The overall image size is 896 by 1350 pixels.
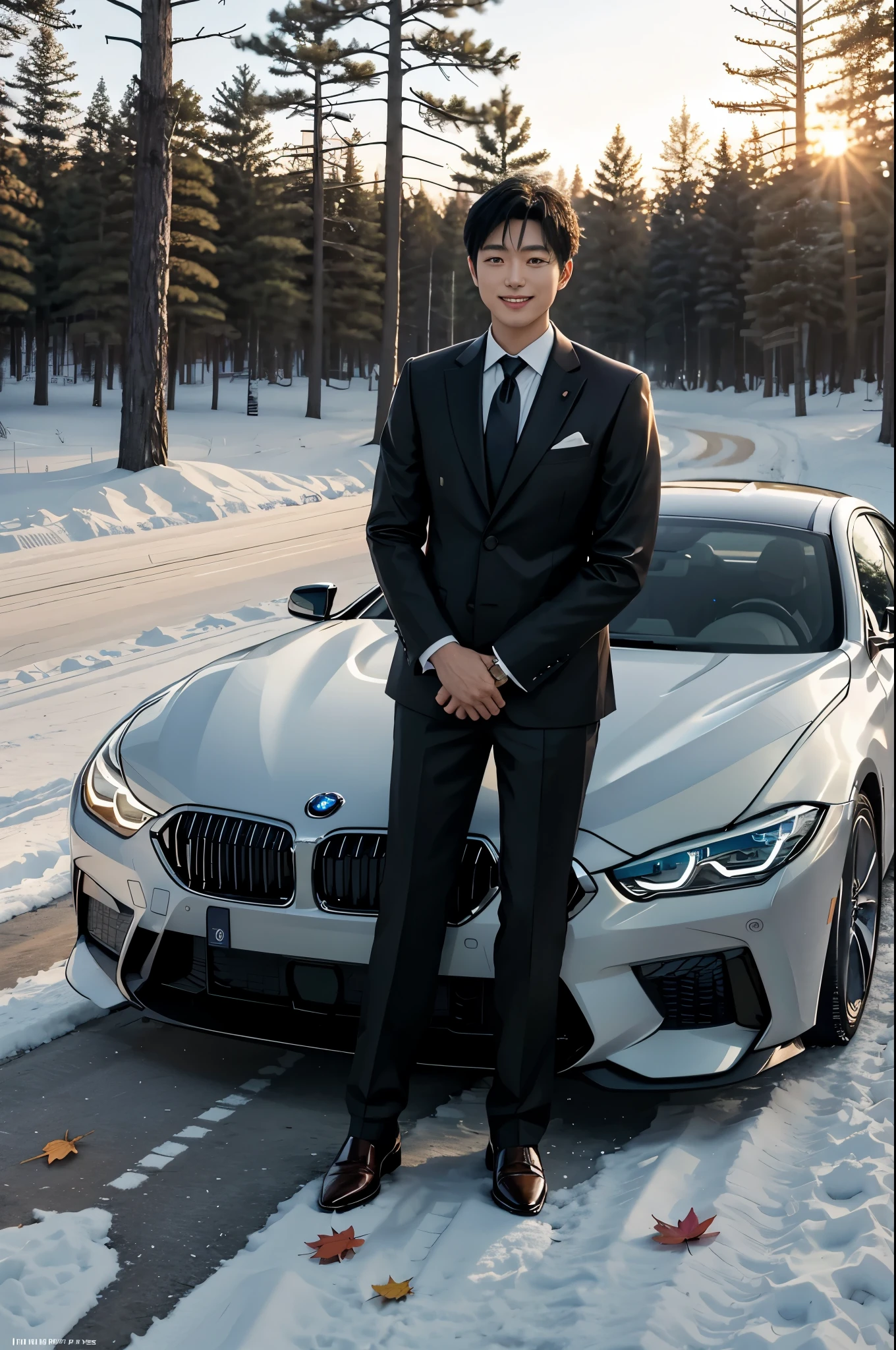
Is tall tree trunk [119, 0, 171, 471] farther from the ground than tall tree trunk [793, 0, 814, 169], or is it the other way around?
tall tree trunk [793, 0, 814, 169]

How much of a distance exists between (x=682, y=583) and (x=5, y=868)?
106 inches

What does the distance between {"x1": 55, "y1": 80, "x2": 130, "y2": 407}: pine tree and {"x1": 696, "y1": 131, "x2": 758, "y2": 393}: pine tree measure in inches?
1389

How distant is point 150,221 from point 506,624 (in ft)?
59.2

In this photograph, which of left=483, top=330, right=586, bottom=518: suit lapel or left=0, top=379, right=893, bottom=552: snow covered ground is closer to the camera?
left=483, top=330, right=586, bottom=518: suit lapel

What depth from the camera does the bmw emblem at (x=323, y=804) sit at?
3133mm

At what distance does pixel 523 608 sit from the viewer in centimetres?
283

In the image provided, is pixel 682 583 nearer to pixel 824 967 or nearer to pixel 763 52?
pixel 824 967

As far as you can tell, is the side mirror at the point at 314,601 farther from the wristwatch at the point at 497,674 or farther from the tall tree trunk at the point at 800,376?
the tall tree trunk at the point at 800,376

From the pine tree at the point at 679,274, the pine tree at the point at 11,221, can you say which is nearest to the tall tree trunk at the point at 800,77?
the pine tree at the point at 11,221

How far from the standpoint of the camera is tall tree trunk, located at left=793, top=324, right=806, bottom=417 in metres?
54.7

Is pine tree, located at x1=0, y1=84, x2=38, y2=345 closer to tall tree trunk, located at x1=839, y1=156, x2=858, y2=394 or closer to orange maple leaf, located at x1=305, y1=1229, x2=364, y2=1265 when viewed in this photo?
tall tree trunk, located at x1=839, y1=156, x2=858, y2=394

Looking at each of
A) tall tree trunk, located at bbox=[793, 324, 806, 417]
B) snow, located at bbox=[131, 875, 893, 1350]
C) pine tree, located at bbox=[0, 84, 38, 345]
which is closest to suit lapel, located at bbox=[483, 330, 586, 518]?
snow, located at bbox=[131, 875, 893, 1350]

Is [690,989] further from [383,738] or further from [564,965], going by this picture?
[383,738]

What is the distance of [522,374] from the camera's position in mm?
2889
